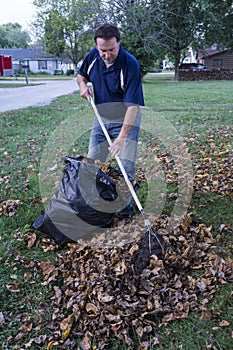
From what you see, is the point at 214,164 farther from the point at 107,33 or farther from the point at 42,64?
the point at 42,64

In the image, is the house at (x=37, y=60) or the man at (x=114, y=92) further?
the house at (x=37, y=60)

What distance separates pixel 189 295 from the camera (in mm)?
2330

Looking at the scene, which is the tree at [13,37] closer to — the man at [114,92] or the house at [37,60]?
the house at [37,60]

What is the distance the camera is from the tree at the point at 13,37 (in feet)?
214

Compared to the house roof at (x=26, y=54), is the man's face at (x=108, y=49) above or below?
below

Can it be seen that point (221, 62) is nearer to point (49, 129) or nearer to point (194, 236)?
point (49, 129)

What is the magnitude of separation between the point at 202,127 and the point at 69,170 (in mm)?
5068

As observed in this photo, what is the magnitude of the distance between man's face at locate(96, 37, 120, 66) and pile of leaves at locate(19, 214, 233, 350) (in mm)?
1450

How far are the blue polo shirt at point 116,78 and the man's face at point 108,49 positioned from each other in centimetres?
6

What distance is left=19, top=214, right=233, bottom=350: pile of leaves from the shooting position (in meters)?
2.12

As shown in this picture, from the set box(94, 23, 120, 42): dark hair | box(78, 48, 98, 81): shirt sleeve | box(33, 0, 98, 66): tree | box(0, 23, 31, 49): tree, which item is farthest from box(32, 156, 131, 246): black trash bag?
box(0, 23, 31, 49): tree

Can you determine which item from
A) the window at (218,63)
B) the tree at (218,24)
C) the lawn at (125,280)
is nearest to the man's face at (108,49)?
the lawn at (125,280)

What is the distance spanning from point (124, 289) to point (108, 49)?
5.77 ft

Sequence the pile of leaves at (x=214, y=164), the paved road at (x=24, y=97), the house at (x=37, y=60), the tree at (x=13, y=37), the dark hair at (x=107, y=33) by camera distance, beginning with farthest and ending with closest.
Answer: the tree at (x=13, y=37) → the house at (x=37, y=60) → the paved road at (x=24, y=97) → the pile of leaves at (x=214, y=164) → the dark hair at (x=107, y=33)
